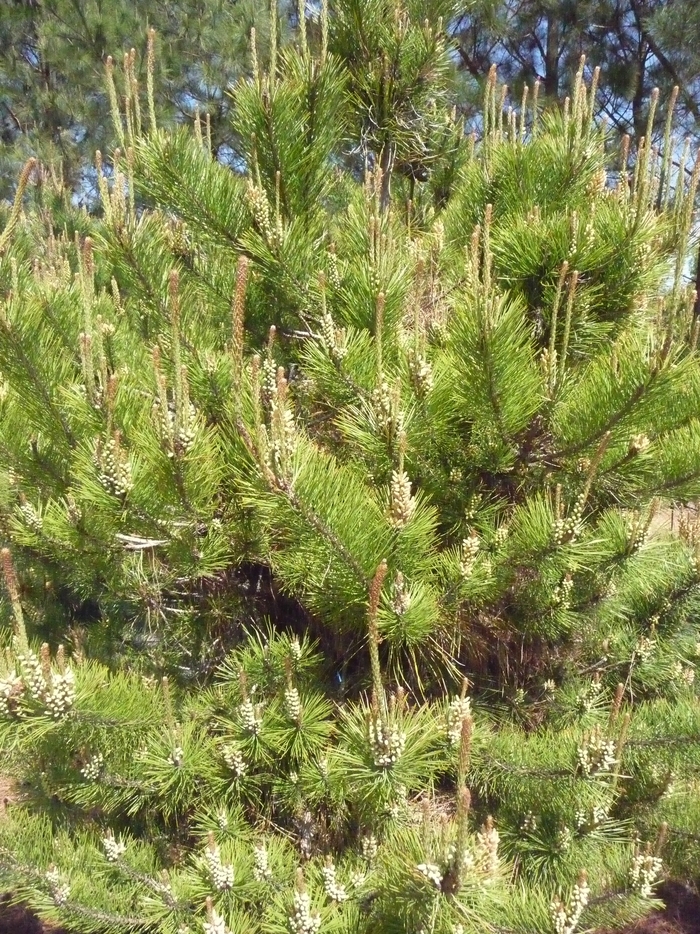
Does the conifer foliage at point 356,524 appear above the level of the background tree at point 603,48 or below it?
below

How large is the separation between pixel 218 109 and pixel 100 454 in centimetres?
459

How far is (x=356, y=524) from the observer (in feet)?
4.52

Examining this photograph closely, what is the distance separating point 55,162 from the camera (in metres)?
5.25

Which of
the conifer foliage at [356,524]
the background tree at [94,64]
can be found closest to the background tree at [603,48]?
the background tree at [94,64]

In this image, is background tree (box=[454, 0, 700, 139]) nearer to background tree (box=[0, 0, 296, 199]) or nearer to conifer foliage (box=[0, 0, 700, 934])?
background tree (box=[0, 0, 296, 199])

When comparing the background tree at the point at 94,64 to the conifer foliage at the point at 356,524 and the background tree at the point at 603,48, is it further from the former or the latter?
the conifer foliage at the point at 356,524

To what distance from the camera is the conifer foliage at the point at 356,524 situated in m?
1.42

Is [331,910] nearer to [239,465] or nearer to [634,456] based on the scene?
[239,465]

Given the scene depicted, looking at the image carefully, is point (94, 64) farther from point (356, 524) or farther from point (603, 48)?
point (356, 524)

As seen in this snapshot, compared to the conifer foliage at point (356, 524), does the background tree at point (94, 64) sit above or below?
above

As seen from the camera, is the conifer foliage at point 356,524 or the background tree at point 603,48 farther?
the background tree at point 603,48

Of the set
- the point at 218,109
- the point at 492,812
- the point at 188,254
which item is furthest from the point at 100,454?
the point at 218,109

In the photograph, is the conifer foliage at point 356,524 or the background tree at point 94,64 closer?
the conifer foliage at point 356,524

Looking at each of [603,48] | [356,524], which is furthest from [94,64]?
[356,524]
